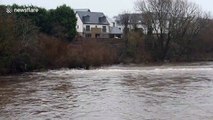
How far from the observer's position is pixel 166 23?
63688 mm

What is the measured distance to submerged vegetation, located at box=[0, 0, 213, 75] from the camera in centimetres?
4150

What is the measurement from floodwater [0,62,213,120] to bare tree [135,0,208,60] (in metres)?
30.4

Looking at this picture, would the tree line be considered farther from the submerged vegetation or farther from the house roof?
the house roof

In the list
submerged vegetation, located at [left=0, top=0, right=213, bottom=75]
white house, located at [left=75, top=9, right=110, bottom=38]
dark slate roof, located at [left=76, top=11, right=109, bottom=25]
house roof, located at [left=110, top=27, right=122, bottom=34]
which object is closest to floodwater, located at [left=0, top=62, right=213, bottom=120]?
submerged vegetation, located at [left=0, top=0, right=213, bottom=75]

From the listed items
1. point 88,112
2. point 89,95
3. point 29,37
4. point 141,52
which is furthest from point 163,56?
point 88,112

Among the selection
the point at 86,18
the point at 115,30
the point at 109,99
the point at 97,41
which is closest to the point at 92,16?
the point at 86,18

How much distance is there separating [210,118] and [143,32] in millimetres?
47606

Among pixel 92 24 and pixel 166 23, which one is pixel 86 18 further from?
pixel 166 23

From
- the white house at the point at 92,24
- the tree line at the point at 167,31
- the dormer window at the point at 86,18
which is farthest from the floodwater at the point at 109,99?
the dormer window at the point at 86,18

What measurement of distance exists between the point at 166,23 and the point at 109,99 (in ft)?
140

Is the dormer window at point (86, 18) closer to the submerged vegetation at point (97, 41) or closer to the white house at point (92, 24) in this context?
the white house at point (92, 24)

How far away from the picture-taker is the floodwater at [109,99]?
18.2 m

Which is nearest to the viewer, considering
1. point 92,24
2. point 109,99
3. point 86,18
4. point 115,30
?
point 109,99

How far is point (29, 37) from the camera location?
4362 cm
